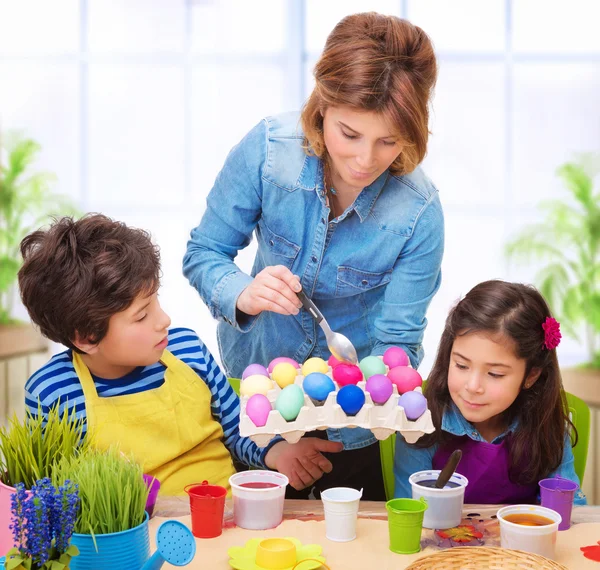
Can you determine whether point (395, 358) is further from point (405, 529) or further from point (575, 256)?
point (575, 256)

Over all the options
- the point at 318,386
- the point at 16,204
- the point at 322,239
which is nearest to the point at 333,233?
the point at 322,239

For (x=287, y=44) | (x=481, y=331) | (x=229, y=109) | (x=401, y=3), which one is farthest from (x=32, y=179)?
(x=481, y=331)

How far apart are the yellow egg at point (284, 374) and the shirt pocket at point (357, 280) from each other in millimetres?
404

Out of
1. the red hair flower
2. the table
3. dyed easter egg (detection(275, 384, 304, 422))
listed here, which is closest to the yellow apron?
the table

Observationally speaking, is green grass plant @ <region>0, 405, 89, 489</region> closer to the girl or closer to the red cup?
the red cup

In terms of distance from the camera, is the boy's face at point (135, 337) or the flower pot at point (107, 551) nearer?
the flower pot at point (107, 551)

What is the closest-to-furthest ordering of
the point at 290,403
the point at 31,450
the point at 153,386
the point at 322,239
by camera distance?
the point at 31,450, the point at 290,403, the point at 153,386, the point at 322,239

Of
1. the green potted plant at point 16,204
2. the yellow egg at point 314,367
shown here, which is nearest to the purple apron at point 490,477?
the yellow egg at point 314,367

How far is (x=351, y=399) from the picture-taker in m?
Answer: 1.48

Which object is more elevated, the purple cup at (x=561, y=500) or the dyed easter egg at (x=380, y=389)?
the dyed easter egg at (x=380, y=389)

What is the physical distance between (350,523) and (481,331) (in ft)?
2.10

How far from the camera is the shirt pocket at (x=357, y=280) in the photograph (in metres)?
1.97

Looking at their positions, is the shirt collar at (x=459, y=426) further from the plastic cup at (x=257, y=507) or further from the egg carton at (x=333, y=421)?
the plastic cup at (x=257, y=507)

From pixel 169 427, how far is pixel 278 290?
39 cm
